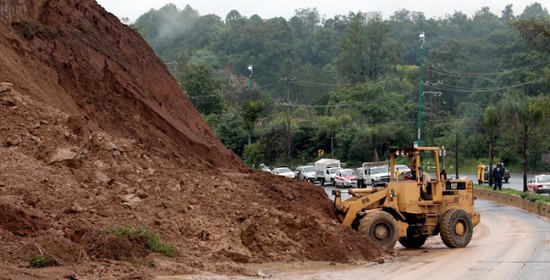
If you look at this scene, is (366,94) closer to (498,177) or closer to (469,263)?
(498,177)

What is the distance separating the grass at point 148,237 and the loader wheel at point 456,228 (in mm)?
8784

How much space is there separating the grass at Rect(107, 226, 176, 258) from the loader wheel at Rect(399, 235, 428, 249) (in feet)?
29.6

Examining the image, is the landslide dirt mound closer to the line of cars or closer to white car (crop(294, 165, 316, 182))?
the line of cars

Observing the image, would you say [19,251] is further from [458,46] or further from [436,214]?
[458,46]

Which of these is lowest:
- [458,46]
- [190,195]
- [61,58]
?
[190,195]

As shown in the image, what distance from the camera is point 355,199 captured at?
23.5 metres

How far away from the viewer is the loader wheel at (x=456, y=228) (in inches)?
935

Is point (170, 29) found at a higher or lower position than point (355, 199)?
higher

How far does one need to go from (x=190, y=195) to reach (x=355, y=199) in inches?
191

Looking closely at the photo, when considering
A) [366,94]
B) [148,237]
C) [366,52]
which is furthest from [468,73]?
[148,237]

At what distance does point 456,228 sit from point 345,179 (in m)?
37.2

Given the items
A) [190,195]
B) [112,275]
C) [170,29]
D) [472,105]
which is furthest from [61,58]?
[170,29]

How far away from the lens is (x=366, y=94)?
307ft

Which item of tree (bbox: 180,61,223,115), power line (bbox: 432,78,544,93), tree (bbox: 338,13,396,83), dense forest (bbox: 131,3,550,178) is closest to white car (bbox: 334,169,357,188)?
dense forest (bbox: 131,3,550,178)
